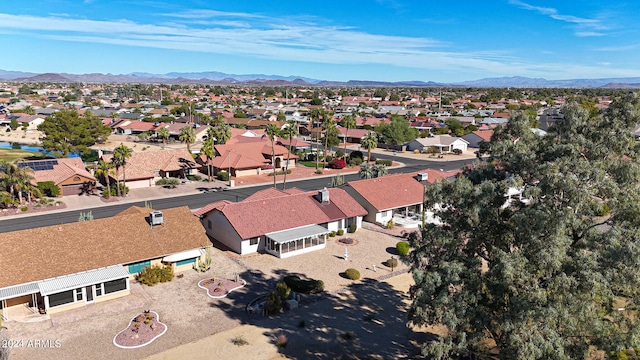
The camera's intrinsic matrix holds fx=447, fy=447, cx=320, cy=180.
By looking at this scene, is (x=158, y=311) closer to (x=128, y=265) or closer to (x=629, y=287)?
(x=128, y=265)

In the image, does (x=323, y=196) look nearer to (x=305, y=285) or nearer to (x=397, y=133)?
(x=305, y=285)

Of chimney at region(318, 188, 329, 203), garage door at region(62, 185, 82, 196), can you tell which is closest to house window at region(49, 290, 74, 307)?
chimney at region(318, 188, 329, 203)

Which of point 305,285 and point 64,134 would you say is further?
point 64,134

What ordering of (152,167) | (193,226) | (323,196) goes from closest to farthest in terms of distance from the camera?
(193,226)
(323,196)
(152,167)

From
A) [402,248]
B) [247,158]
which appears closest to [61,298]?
[402,248]

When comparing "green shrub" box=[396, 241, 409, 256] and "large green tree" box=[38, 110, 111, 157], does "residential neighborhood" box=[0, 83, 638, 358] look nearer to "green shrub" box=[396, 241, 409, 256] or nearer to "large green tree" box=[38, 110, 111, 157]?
"large green tree" box=[38, 110, 111, 157]

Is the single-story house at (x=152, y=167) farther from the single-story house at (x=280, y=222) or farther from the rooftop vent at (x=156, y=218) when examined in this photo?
the rooftop vent at (x=156, y=218)

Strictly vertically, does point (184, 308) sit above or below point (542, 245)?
below
